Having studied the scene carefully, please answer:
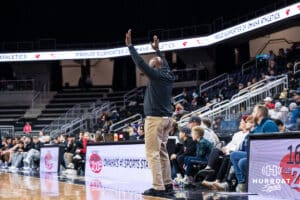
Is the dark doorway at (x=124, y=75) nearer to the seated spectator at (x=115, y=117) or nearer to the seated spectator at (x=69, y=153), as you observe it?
the seated spectator at (x=115, y=117)

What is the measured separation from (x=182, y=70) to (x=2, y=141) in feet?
34.6

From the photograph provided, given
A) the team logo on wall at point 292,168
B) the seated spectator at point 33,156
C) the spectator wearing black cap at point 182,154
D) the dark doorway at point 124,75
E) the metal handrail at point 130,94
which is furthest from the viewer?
the dark doorway at point 124,75

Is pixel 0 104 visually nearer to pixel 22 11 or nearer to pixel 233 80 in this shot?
pixel 22 11

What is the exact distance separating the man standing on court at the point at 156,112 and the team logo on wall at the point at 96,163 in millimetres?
4381

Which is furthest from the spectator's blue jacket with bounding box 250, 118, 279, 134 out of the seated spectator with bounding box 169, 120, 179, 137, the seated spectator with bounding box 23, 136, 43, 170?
the seated spectator with bounding box 23, 136, 43, 170

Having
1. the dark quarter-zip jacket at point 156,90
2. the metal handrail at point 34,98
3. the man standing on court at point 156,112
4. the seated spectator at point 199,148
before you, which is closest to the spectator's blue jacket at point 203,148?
the seated spectator at point 199,148

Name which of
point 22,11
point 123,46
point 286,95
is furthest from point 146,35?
point 286,95

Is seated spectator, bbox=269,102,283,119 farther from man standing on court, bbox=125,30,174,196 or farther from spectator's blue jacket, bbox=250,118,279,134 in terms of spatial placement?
man standing on court, bbox=125,30,174,196

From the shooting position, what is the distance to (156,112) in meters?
6.46

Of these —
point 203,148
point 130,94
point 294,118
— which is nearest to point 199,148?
point 203,148

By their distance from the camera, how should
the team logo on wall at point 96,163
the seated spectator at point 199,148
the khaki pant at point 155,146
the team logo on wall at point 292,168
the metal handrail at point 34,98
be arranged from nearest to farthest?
the team logo on wall at point 292,168 → the khaki pant at point 155,146 → the seated spectator at point 199,148 → the team logo on wall at point 96,163 → the metal handrail at point 34,98

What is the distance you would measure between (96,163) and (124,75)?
70.1 feet

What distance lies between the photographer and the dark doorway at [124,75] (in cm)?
3198

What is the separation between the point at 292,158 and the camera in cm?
585
